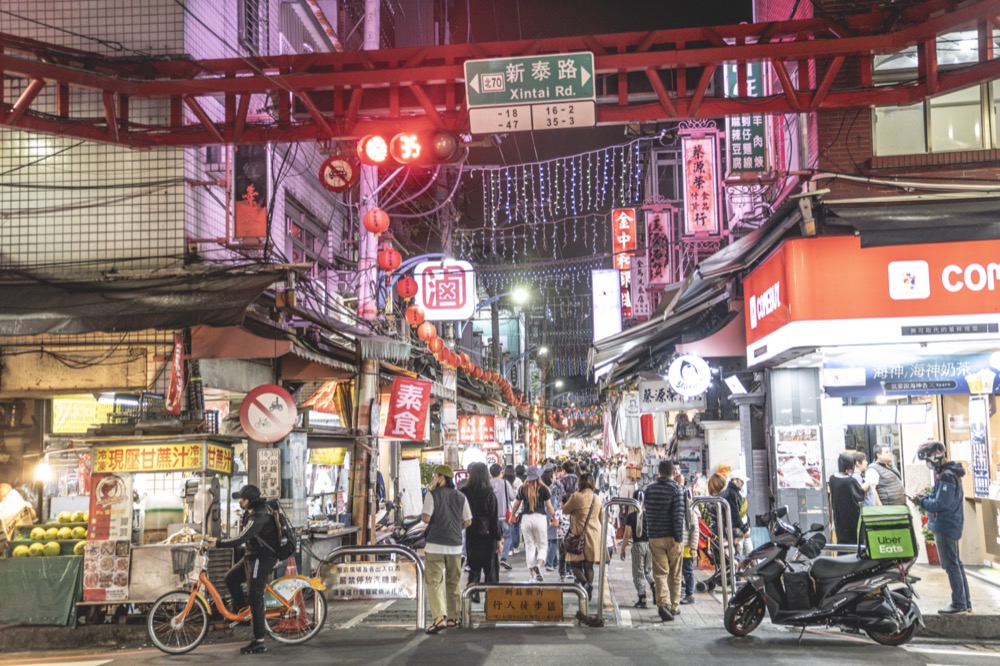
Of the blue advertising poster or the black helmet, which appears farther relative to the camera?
the blue advertising poster

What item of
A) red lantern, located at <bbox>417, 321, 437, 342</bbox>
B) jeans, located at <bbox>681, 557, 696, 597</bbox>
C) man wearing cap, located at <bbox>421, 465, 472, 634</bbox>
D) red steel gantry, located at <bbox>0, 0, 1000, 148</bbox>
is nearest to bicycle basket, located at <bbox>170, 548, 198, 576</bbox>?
man wearing cap, located at <bbox>421, 465, 472, 634</bbox>

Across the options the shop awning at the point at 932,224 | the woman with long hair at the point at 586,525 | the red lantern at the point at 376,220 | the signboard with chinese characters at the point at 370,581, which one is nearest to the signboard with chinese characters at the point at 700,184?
the red lantern at the point at 376,220

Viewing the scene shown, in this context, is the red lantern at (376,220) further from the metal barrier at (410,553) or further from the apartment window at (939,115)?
the apartment window at (939,115)

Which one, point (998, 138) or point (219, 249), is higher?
point (998, 138)

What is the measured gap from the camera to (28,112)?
468 inches

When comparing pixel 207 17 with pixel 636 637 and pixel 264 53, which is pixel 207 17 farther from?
pixel 636 637

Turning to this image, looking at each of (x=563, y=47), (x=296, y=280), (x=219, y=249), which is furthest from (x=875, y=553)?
(x=219, y=249)

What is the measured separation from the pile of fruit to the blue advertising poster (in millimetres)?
11916

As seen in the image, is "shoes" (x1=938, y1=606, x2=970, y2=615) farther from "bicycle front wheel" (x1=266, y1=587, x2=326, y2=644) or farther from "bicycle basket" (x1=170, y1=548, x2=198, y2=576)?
"bicycle basket" (x1=170, y1=548, x2=198, y2=576)

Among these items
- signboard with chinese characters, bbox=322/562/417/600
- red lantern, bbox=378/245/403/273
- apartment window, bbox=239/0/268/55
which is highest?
apartment window, bbox=239/0/268/55

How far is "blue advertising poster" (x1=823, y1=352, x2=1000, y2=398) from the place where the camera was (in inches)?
554

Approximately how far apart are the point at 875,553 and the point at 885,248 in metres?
5.00

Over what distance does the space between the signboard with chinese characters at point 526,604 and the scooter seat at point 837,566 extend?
10.4 ft

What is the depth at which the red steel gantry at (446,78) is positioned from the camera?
1165 centimetres
